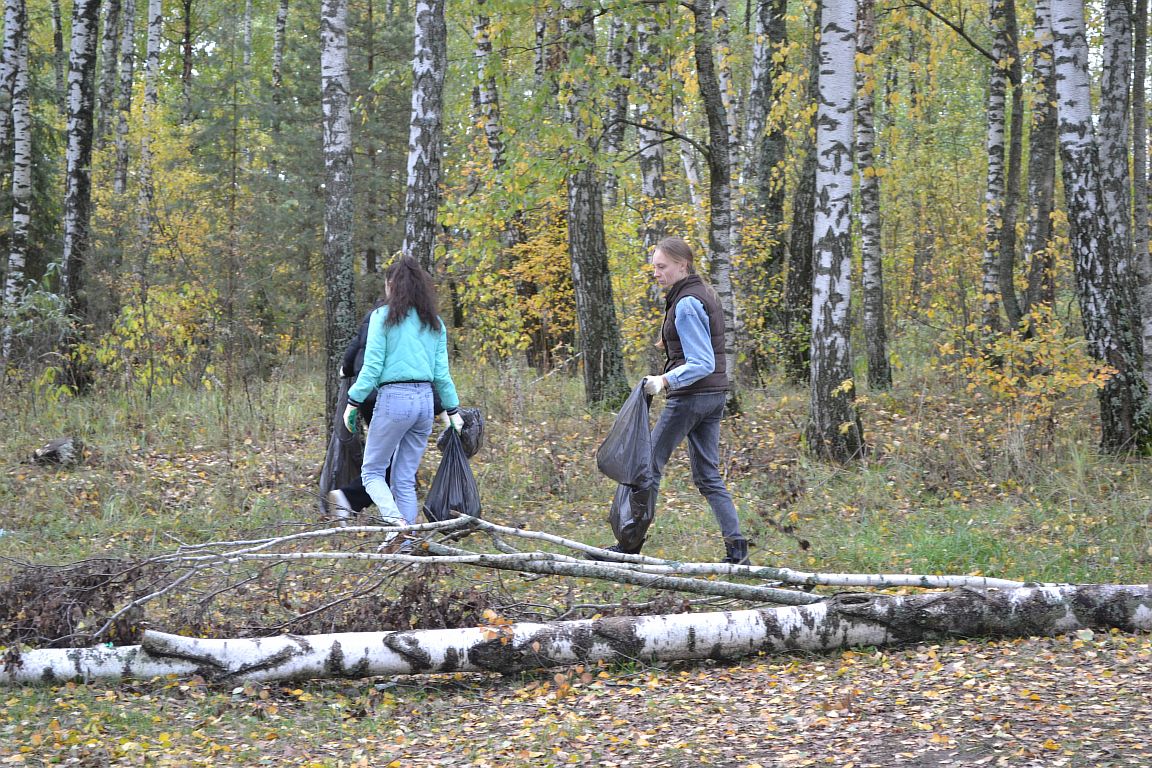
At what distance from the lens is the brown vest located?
20.2ft

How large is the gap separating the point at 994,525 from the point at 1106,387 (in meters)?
2.10

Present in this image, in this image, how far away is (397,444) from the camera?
686cm

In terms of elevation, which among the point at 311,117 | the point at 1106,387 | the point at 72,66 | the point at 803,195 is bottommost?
the point at 1106,387

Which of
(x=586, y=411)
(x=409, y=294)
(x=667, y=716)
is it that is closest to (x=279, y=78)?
(x=586, y=411)

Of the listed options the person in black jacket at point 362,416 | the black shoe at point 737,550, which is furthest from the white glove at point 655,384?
the person in black jacket at point 362,416

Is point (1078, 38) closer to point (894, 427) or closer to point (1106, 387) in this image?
point (1106, 387)

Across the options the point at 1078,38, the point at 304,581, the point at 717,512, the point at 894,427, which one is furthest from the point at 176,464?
the point at 1078,38

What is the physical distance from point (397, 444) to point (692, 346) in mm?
2141

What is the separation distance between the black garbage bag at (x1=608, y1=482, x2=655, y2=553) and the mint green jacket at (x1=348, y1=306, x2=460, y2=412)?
5.20ft

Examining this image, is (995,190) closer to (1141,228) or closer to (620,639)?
(1141,228)

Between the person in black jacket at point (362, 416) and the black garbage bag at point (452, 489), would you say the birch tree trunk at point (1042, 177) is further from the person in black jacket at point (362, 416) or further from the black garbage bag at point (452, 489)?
the person in black jacket at point (362, 416)

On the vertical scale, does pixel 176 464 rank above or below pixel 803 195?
below

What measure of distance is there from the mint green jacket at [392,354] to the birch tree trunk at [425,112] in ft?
9.03

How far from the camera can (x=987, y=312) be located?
1293 cm
